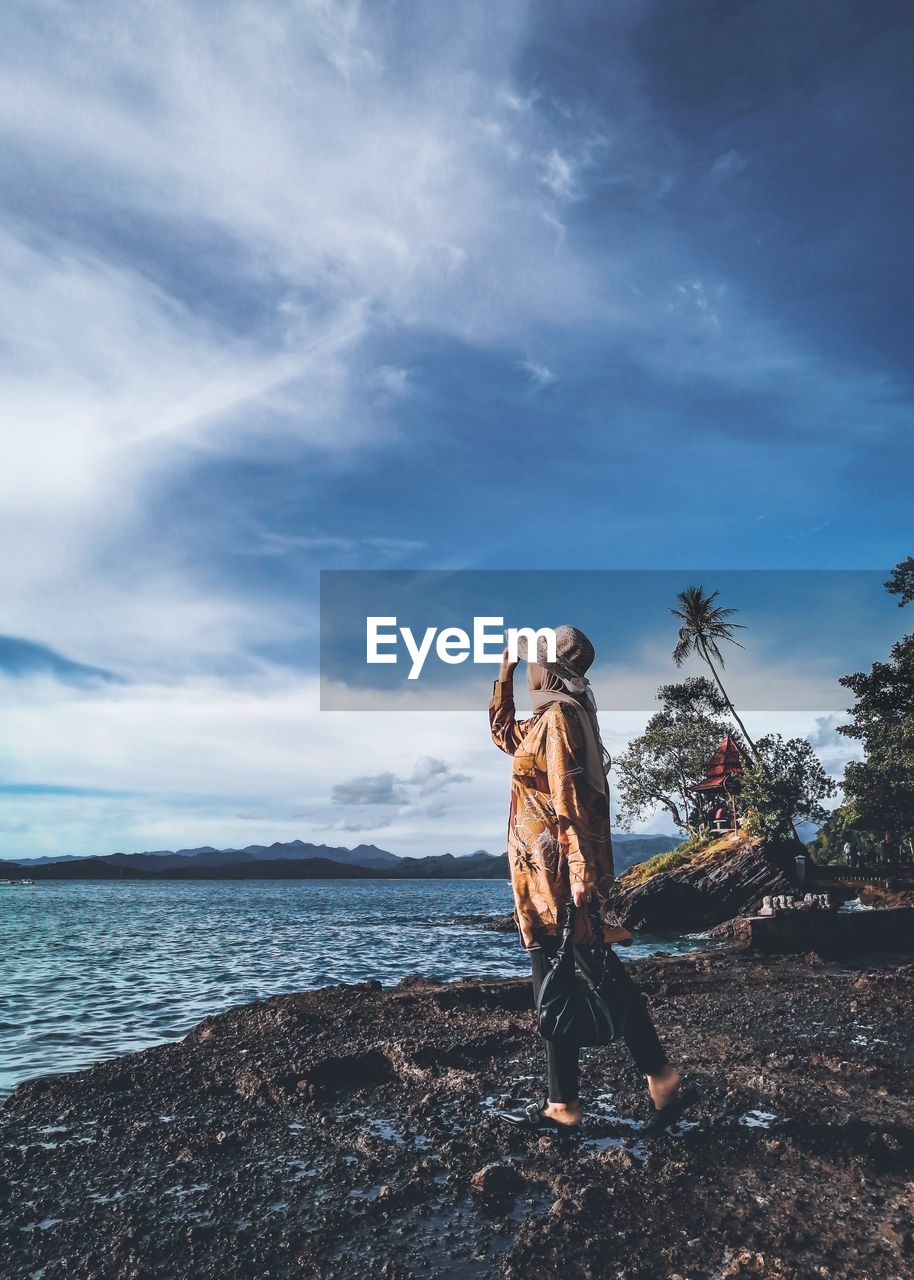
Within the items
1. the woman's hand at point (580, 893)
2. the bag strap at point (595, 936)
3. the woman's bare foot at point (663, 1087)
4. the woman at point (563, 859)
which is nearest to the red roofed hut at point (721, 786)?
the woman's bare foot at point (663, 1087)

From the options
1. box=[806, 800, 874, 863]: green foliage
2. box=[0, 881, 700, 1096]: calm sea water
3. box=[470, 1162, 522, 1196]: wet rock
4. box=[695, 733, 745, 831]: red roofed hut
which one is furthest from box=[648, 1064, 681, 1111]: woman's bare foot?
box=[806, 800, 874, 863]: green foliage

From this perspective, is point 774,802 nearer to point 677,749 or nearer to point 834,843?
point 677,749

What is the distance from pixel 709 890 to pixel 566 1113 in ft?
98.5

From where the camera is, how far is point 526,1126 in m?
3.96

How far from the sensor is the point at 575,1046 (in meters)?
3.84

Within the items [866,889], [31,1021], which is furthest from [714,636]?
[31,1021]

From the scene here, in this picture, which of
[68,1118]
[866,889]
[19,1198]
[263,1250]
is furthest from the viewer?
[866,889]

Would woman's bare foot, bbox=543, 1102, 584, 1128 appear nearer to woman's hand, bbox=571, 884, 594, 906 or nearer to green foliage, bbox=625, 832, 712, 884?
woman's hand, bbox=571, 884, 594, 906

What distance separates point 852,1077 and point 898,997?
3.52m

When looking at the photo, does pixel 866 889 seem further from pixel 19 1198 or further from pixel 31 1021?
pixel 19 1198

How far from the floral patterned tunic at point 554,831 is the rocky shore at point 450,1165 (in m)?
1.11

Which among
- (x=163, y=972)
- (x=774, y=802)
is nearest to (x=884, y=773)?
(x=774, y=802)

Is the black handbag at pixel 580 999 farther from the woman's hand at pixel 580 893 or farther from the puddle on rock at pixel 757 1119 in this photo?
the puddle on rock at pixel 757 1119

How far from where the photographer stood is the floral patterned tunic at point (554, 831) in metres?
3.80
